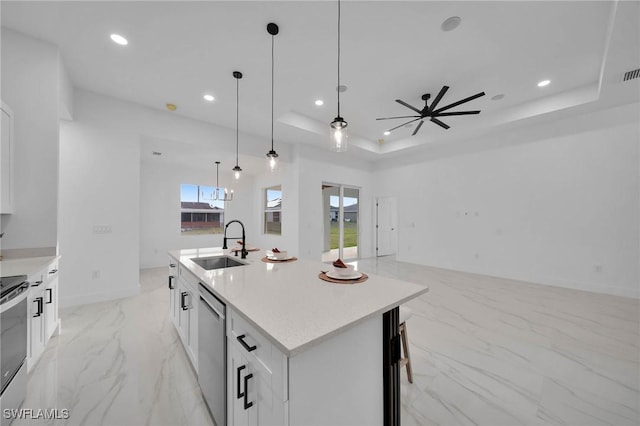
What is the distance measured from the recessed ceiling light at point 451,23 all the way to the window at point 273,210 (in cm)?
498

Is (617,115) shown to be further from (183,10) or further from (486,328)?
(183,10)

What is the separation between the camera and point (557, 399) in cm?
160

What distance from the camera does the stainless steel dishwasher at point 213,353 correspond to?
1.22 metres

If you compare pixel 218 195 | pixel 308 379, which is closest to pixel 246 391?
pixel 308 379

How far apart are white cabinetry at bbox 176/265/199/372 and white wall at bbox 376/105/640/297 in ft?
18.1

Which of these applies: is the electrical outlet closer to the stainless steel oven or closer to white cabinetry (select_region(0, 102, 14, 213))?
white cabinetry (select_region(0, 102, 14, 213))

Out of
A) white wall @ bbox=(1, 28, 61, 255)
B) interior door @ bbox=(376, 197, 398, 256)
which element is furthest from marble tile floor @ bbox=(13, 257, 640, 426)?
interior door @ bbox=(376, 197, 398, 256)

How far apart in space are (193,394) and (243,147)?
13.8ft

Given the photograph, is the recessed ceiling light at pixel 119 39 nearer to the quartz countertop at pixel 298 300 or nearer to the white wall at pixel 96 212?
the white wall at pixel 96 212

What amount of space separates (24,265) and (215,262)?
147cm

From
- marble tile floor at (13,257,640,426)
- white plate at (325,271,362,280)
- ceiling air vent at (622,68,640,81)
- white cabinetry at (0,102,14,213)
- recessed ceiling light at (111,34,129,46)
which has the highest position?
recessed ceiling light at (111,34,129,46)

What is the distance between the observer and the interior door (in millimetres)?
7246

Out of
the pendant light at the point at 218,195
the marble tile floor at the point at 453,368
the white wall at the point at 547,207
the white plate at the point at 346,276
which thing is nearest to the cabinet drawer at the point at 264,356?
the white plate at the point at 346,276

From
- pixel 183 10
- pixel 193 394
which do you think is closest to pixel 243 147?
pixel 183 10
